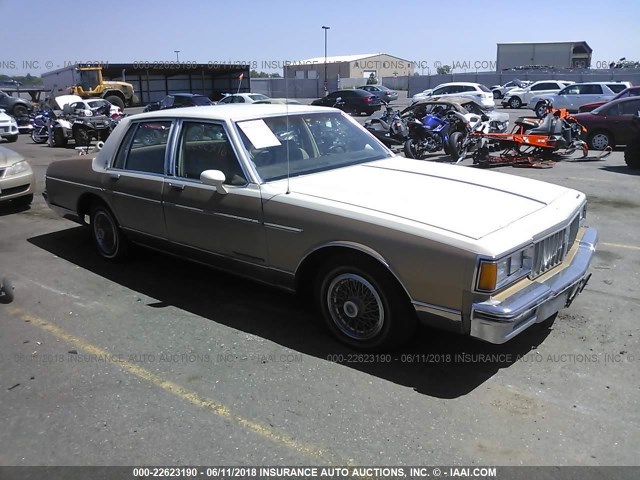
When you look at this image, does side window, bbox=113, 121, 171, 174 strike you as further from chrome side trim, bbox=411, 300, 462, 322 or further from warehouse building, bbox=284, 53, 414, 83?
warehouse building, bbox=284, 53, 414, 83

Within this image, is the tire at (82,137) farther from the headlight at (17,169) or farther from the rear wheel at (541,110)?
the rear wheel at (541,110)

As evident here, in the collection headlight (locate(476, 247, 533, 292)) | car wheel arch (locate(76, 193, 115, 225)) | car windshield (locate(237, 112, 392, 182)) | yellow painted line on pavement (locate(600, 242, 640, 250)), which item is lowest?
yellow painted line on pavement (locate(600, 242, 640, 250))

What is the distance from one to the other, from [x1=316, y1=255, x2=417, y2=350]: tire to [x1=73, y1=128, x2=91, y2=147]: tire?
15474 millimetres

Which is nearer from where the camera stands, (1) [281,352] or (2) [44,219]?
(1) [281,352]

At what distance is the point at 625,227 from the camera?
22.7ft

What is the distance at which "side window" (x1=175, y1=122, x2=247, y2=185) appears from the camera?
4.36 metres

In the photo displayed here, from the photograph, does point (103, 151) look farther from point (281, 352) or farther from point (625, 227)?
point (625, 227)

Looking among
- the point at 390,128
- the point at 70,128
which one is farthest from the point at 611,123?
the point at 70,128

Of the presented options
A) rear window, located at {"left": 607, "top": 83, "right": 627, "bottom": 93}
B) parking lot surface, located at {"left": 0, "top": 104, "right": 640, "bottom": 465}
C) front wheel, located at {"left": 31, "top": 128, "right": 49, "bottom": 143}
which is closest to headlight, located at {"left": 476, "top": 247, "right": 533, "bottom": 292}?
parking lot surface, located at {"left": 0, "top": 104, "right": 640, "bottom": 465}

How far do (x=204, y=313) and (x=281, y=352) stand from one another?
0.98m

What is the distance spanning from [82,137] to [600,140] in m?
14.9

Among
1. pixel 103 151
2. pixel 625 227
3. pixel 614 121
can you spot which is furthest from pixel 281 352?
pixel 614 121

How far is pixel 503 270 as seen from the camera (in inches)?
126

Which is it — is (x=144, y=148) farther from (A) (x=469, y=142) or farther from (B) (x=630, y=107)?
(B) (x=630, y=107)
